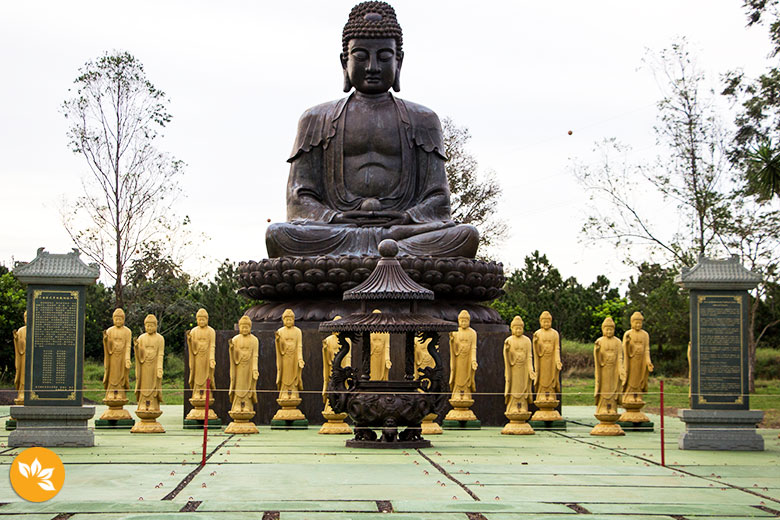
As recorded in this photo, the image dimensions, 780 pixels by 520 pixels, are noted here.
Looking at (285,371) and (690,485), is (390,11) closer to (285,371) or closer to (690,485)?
(285,371)

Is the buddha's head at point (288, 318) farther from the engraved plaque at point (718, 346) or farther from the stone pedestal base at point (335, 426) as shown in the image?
the engraved plaque at point (718, 346)

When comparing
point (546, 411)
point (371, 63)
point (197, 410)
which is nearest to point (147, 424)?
point (197, 410)

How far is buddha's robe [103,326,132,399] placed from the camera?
13289mm

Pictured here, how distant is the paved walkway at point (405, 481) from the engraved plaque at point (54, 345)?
2.14 ft

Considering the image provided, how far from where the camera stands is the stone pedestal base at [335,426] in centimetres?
1237

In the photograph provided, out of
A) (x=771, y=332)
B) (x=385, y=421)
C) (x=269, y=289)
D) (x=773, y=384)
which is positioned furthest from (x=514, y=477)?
(x=771, y=332)

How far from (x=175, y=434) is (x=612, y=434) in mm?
5058

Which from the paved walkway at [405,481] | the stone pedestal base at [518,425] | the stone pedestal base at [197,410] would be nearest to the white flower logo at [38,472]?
the paved walkway at [405,481]

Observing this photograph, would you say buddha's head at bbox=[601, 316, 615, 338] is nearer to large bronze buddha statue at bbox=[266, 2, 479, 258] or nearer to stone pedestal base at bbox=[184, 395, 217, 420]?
large bronze buddha statue at bbox=[266, 2, 479, 258]

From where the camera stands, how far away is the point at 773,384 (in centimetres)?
2383

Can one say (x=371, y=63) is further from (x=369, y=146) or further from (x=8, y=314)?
(x=8, y=314)

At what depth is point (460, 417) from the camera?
43.2 feet

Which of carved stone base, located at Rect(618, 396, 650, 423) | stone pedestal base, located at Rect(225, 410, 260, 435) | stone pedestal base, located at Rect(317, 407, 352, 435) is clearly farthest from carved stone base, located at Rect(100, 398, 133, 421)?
carved stone base, located at Rect(618, 396, 650, 423)

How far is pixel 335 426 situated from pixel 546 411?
267cm
